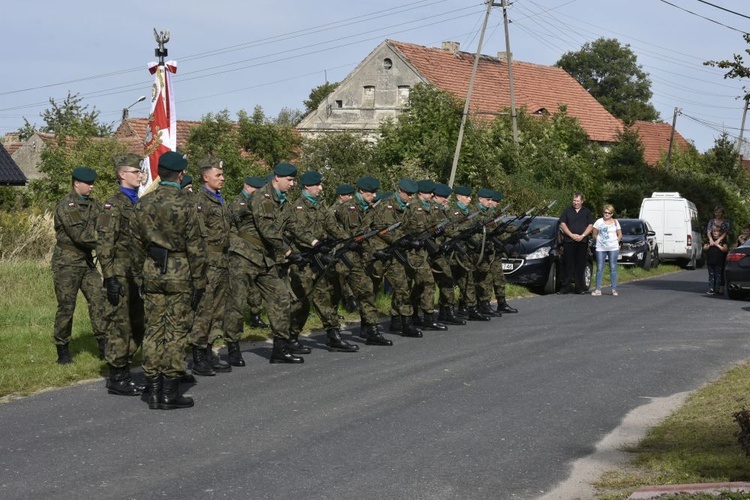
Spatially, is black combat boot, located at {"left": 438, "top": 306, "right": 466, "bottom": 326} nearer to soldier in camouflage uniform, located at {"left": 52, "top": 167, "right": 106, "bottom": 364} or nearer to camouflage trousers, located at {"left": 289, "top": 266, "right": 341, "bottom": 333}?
camouflage trousers, located at {"left": 289, "top": 266, "right": 341, "bottom": 333}

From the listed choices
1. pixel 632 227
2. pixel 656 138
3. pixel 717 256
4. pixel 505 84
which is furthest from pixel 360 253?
pixel 656 138

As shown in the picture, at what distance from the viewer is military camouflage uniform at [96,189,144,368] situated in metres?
10.0

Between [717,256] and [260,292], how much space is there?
13371 millimetres

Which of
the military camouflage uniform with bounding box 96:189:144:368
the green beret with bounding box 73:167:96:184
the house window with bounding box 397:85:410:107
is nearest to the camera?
the military camouflage uniform with bounding box 96:189:144:368

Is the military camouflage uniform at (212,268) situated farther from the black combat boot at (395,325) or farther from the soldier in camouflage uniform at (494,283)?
the soldier in camouflage uniform at (494,283)

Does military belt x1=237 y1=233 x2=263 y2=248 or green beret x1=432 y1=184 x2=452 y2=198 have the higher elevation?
green beret x1=432 y1=184 x2=452 y2=198

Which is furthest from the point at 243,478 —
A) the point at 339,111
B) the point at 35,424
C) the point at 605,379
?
the point at 339,111

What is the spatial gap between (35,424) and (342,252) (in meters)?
4.68

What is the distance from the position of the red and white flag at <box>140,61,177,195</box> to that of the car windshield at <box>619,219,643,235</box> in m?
17.4

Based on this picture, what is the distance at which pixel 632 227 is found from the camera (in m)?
32.3

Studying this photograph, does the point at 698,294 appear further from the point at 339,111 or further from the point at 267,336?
the point at 339,111

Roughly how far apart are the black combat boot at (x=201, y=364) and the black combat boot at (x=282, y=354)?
0.82m

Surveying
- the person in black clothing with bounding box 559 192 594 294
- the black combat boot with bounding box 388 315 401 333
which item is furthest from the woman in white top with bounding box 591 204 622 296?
the black combat boot with bounding box 388 315 401 333

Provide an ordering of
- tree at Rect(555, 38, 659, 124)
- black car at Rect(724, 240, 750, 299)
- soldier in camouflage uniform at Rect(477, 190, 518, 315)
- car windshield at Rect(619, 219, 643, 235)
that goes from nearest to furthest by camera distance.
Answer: soldier in camouflage uniform at Rect(477, 190, 518, 315) → black car at Rect(724, 240, 750, 299) → car windshield at Rect(619, 219, 643, 235) → tree at Rect(555, 38, 659, 124)
